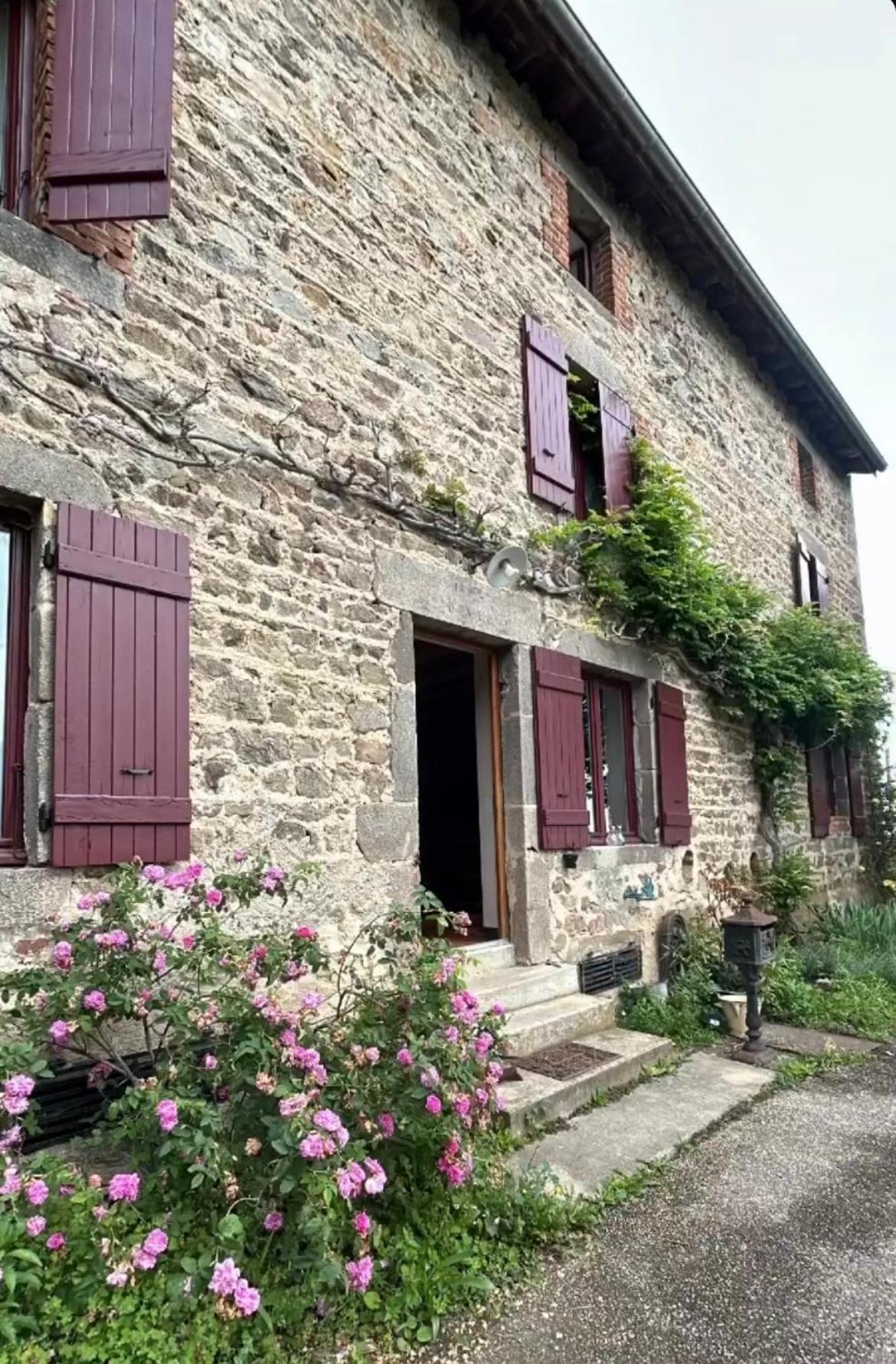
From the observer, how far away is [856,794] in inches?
446

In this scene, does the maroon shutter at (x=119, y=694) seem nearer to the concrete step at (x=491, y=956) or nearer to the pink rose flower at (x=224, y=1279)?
the pink rose flower at (x=224, y=1279)

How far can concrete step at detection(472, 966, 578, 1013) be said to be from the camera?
4.78 meters

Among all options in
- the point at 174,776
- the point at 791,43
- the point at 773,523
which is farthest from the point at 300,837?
the point at 773,523

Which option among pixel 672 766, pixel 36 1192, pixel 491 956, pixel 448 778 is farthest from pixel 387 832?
pixel 448 778

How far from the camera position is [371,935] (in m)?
3.29

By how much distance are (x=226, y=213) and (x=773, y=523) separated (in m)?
7.68

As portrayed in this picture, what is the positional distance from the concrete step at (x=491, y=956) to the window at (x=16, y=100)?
420 centimetres

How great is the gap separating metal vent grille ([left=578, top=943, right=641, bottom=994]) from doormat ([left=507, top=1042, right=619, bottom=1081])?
2.39ft

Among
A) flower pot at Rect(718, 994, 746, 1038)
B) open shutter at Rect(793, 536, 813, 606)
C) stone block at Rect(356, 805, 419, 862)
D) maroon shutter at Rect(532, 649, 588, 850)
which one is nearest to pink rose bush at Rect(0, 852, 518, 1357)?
stone block at Rect(356, 805, 419, 862)

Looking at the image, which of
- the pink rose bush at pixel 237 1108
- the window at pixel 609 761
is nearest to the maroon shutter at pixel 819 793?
the window at pixel 609 761

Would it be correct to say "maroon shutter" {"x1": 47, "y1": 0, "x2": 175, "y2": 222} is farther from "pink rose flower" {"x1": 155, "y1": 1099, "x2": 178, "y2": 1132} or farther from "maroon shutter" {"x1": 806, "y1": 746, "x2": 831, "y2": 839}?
"maroon shutter" {"x1": 806, "y1": 746, "x2": 831, "y2": 839}

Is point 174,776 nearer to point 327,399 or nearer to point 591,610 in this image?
point 327,399

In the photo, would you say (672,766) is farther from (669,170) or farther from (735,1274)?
(669,170)

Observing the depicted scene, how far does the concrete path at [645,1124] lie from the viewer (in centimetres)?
356
